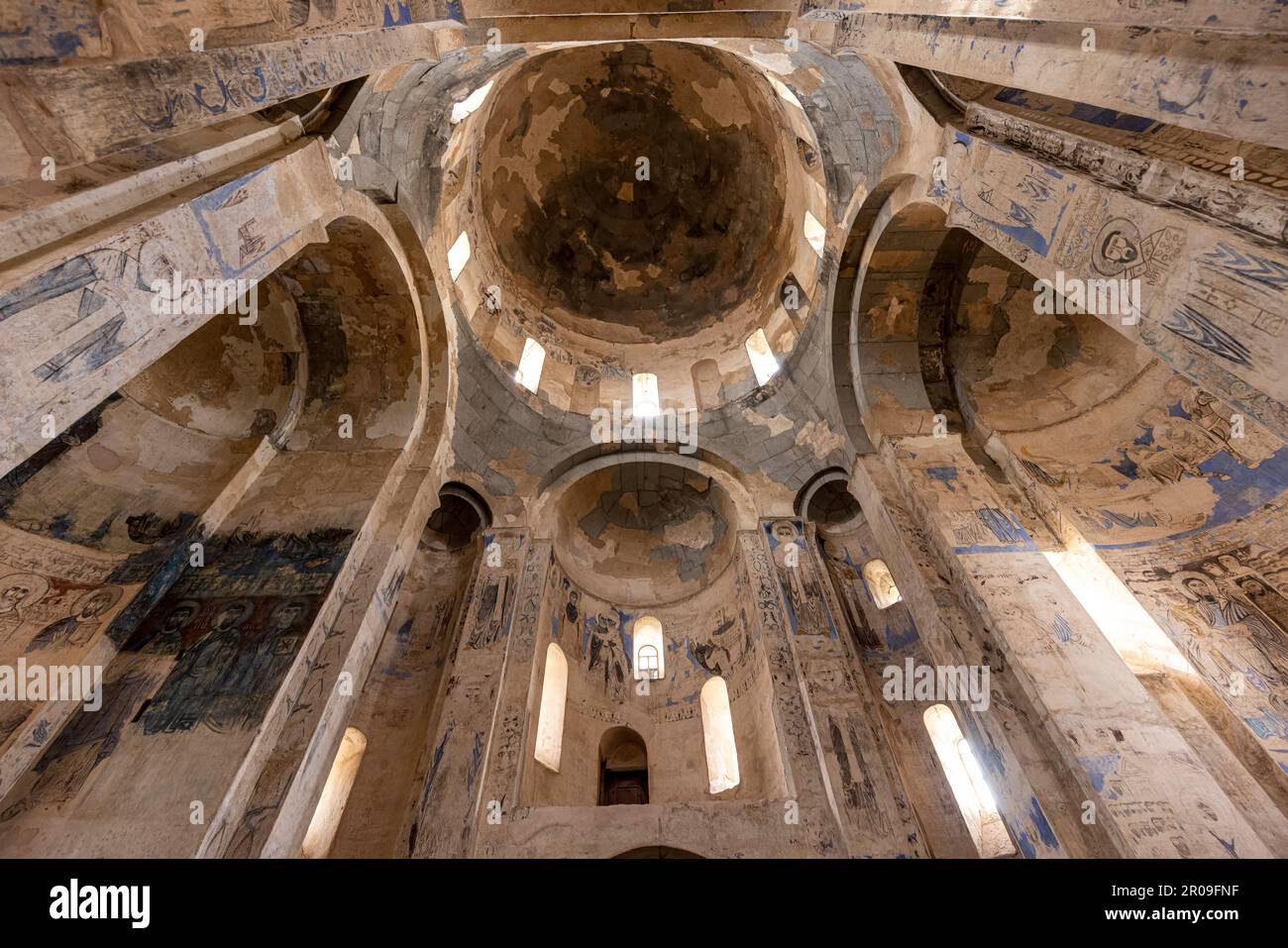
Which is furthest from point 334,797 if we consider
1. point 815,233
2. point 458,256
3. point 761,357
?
point 815,233

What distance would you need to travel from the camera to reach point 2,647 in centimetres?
555

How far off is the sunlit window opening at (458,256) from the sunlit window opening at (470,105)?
2.07 metres

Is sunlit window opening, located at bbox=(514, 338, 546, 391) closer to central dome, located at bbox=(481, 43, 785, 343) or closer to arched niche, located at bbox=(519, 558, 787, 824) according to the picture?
central dome, located at bbox=(481, 43, 785, 343)

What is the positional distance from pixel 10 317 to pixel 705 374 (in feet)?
37.7

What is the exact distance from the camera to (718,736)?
29.6 ft

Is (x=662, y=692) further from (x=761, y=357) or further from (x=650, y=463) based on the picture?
(x=761, y=357)

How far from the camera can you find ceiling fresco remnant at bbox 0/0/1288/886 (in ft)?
12.1

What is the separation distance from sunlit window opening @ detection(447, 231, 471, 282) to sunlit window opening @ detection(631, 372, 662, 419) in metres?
4.35

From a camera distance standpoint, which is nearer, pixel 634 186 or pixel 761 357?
pixel 761 357

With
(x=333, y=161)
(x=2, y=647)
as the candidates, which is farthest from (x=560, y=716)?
(x=333, y=161)

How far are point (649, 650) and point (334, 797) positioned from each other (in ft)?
16.8

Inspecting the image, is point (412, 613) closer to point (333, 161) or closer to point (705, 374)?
point (333, 161)

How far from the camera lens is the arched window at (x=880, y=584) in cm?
934

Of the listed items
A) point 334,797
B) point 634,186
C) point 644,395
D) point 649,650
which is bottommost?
point 334,797
